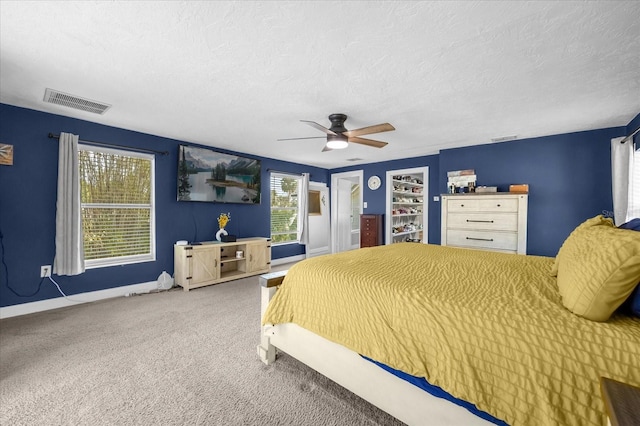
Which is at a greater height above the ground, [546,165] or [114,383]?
[546,165]

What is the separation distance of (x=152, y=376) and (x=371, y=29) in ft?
9.14

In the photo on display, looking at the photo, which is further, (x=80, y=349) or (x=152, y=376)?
(x=80, y=349)

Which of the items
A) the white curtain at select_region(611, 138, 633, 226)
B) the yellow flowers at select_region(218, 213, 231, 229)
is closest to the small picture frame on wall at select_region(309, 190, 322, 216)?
the yellow flowers at select_region(218, 213, 231, 229)

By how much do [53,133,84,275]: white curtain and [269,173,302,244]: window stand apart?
10.5 ft

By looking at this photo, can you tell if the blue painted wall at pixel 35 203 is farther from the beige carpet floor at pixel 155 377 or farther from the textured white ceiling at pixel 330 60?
the beige carpet floor at pixel 155 377

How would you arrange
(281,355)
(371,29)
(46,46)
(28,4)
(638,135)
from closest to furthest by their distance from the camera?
(28,4) < (371,29) < (46,46) < (281,355) < (638,135)

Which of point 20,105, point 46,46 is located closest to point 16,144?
point 20,105

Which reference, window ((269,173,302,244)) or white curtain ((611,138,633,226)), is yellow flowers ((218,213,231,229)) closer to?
window ((269,173,302,244))

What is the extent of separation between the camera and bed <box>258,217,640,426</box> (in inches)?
36.7

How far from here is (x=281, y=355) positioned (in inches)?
87.9

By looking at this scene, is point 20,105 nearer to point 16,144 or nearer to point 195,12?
point 16,144

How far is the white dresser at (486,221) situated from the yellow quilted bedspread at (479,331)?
218 centimetres

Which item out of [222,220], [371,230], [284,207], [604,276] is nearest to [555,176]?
[371,230]

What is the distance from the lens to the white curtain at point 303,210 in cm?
626
